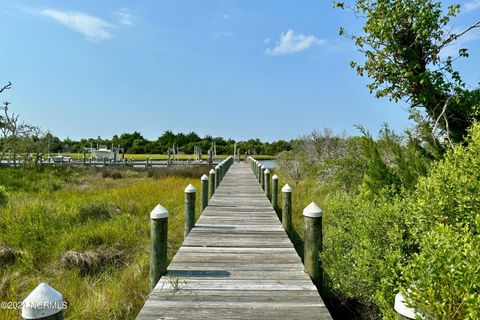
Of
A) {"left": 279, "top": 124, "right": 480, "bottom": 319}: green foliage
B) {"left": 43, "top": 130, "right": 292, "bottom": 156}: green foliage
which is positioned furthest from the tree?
{"left": 43, "top": 130, "right": 292, "bottom": 156}: green foliage

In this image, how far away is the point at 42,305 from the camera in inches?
75.4

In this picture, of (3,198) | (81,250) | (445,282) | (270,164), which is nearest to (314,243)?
(445,282)

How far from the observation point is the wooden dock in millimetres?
3271

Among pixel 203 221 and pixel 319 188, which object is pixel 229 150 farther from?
pixel 203 221

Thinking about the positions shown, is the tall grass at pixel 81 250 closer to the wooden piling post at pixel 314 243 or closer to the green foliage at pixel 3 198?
the green foliage at pixel 3 198

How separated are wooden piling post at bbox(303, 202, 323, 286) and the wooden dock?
0.42 feet

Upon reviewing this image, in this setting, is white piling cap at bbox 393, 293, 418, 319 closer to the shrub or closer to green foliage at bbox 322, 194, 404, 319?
green foliage at bbox 322, 194, 404, 319

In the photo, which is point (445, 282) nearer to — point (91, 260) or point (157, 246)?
point (157, 246)

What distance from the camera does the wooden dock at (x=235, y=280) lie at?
327 centimetres

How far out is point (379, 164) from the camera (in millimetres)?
5477

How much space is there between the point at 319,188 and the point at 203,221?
5.82 meters

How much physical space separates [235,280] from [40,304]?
2465 millimetres

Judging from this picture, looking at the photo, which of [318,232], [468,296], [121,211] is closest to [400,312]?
[468,296]

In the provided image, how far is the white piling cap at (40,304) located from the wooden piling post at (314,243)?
291 centimetres
